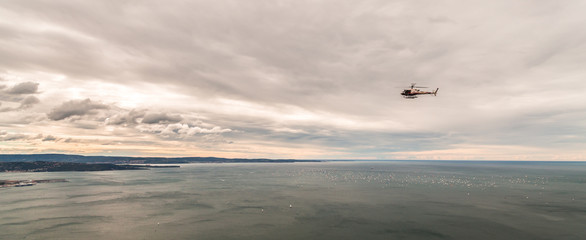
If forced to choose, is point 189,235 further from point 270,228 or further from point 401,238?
point 401,238

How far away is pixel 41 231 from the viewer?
203ft

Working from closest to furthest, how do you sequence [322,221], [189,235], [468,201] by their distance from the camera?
1. [189,235]
2. [322,221]
3. [468,201]

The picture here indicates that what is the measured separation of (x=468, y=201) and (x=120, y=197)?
13357 cm

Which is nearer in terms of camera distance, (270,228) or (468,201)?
(270,228)

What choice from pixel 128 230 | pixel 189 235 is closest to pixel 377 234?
pixel 189 235

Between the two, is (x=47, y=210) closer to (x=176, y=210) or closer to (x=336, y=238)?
A: (x=176, y=210)

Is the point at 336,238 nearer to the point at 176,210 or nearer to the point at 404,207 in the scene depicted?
the point at 404,207

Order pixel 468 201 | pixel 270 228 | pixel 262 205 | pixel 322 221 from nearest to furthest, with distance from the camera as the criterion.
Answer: pixel 270 228 → pixel 322 221 → pixel 262 205 → pixel 468 201

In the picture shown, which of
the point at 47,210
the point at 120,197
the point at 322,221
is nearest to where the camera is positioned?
the point at 322,221

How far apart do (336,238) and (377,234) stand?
32.6 ft

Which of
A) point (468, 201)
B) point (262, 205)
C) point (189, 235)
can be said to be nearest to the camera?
point (189, 235)

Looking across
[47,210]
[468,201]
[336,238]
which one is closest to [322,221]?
[336,238]

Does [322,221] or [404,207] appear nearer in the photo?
[322,221]

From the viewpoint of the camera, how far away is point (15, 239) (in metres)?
56.2
